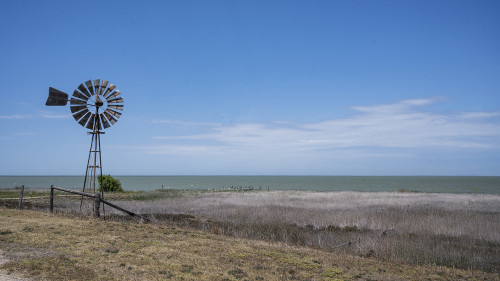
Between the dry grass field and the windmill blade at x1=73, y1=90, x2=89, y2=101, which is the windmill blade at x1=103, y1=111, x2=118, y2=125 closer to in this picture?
the windmill blade at x1=73, y1=90, x2=89, y2=101

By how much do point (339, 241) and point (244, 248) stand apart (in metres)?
5.42

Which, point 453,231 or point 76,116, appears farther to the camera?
point 76,116

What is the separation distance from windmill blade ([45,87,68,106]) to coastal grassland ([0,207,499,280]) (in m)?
7.32

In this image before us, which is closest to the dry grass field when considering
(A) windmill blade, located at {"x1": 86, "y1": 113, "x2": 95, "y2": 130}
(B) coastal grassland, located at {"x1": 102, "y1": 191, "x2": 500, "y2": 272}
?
(B) coastal grassland, located at {"x1": 102, "y1": 191, "x2": 500, "y2": 272}

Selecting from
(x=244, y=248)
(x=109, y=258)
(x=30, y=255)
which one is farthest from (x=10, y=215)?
(x=244, y=248)

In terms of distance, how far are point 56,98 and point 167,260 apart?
505 inches

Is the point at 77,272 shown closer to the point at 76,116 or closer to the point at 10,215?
the point at 10,215

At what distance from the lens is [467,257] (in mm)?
12180

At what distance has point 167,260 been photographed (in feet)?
30.5

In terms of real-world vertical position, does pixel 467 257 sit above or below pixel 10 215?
below

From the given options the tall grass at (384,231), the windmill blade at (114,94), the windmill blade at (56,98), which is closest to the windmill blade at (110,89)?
the windmill blade at (114,94)

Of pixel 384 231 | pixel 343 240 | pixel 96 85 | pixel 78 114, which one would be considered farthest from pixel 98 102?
pixel 384 231

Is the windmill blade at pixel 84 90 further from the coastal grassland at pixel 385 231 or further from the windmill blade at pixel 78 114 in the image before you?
the coastal grassland at pixel 385 231

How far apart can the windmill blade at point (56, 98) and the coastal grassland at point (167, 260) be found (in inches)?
288
